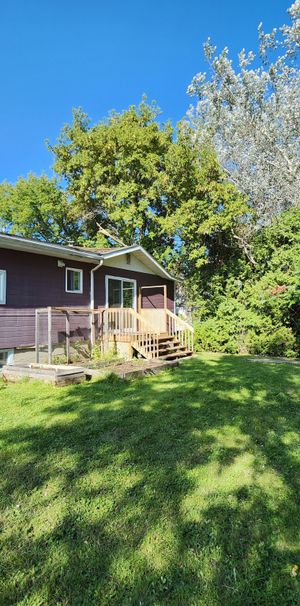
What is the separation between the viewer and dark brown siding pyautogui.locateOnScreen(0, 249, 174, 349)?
8250 millimetres

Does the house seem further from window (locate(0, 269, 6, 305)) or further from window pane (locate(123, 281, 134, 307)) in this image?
window pane (locate(123, 281, 134, 307))

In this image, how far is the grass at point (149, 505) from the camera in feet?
6.16

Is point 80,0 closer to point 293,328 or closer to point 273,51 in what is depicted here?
point 273,51

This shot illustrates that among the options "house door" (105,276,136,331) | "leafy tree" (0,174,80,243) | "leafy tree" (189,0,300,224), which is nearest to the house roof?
"house door" (105,276,136,331)

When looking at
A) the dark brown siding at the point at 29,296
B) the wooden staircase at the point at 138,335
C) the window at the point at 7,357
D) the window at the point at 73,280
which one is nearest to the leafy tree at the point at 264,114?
the wooden staircase at the point at 138,335

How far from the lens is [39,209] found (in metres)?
20.8

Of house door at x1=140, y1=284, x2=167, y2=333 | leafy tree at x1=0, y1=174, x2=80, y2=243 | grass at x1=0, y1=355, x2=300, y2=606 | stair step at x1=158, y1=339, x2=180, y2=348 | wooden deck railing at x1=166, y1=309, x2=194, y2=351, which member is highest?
leafy tree at x1=0, y1=174, x2=80, y2=243

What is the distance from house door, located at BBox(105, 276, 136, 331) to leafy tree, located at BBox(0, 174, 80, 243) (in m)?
8.99

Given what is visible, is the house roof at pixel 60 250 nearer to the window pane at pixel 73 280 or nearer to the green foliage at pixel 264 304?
the window pane at pixel 73 280

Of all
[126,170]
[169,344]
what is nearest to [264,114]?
[126,170]

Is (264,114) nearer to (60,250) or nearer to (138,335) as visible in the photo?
(60,250)

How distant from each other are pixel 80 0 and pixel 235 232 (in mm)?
9725

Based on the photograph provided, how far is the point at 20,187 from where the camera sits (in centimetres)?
2144

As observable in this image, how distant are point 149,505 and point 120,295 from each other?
393 inches
